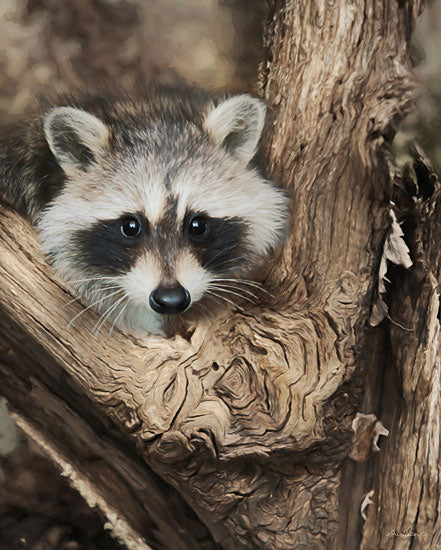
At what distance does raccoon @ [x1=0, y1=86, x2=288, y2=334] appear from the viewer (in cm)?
172

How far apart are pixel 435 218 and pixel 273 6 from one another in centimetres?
77

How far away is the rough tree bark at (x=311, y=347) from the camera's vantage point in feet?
5.61

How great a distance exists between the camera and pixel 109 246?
179 cm

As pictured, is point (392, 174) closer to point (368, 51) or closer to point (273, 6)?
point (368, 51)

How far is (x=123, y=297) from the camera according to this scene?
5.84 ft

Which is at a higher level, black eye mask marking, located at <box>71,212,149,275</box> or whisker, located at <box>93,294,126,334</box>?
black eye mask marking, located at <box>71,212,149,275</box>

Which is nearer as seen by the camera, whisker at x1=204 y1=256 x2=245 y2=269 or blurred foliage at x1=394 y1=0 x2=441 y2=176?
blurred foliage at x1=394 y1=0 x2=441 y2=176

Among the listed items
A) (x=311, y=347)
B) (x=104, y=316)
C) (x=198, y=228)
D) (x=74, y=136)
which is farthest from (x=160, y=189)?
(x=311, y=347)

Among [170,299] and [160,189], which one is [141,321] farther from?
[160,189]

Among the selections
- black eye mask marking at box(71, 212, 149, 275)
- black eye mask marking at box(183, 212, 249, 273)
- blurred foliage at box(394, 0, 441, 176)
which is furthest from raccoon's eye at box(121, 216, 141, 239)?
blurred foliage at box(394, 0, 441, 176)

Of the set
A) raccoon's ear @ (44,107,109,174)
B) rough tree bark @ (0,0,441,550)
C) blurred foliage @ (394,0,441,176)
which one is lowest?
rough tree bark @ (0,0,441,550)

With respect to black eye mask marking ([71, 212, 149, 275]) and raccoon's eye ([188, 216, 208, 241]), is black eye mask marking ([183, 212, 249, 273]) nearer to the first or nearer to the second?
raccoon's eye ([188, 216, 208, 241])

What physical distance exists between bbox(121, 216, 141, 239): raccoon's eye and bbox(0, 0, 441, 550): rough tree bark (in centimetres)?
26

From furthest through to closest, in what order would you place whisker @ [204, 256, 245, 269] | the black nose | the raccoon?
whisker @ [204, 256, 245, 269] < the raccoon < the black nose
